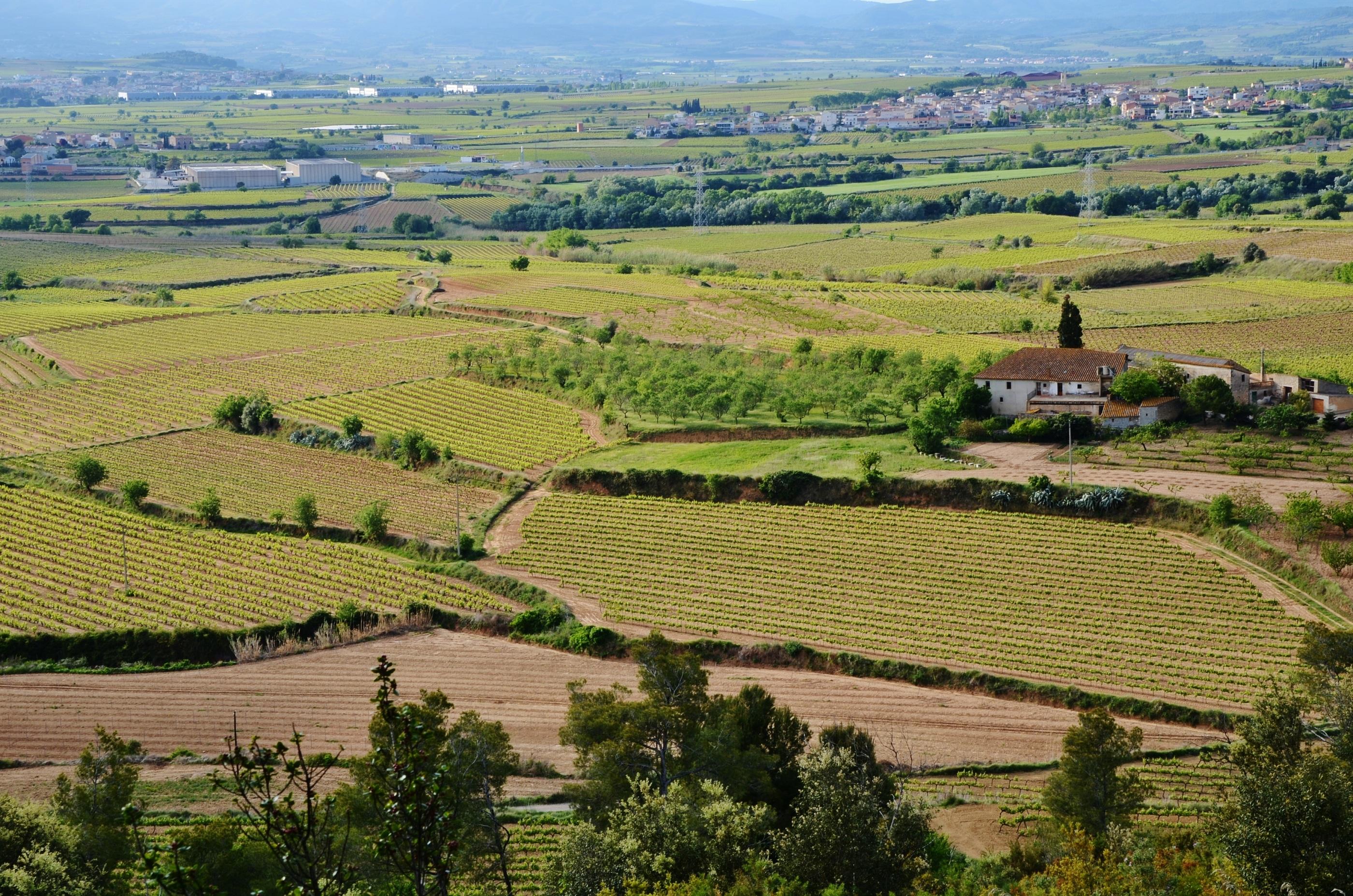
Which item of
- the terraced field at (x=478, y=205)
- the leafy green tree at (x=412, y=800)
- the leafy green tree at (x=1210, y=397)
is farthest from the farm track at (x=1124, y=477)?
the terraced field at (x=478, y=205)

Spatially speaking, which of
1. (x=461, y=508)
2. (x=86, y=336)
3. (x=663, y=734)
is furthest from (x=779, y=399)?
(x=86, y=336)

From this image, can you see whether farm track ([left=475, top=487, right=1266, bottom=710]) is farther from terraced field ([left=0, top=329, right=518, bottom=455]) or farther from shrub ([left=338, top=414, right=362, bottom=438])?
terraced field ([left=0, top=329, right=518, bottom=455])

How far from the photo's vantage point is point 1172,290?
267 feet

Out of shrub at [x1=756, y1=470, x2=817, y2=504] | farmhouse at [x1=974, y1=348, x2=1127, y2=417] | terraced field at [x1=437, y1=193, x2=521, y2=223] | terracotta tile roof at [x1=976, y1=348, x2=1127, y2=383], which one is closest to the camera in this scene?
shrub at [x1=756, y1=470, x2=817, y2=504]

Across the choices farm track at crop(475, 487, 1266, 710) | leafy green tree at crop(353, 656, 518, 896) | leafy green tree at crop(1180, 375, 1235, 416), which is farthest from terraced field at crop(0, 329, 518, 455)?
leafy green tree at crop(353, 656, 518, 896)

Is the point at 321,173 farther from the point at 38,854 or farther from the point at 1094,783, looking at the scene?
the point at 1094,783

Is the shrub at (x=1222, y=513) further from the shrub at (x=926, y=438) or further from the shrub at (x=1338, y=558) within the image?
the shrub at (x=926, y=438)

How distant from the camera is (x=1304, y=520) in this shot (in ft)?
129

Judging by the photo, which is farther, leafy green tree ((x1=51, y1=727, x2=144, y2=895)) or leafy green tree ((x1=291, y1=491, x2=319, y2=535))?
leafy green tree ((x1=291, y1=491, x2=319, y2=535))

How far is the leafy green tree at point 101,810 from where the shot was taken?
80.3 ft

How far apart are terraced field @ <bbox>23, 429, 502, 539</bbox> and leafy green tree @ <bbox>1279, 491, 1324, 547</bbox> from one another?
2332cm

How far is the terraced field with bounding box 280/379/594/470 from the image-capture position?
175 ft

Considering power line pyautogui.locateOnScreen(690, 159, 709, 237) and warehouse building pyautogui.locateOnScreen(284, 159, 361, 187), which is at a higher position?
warehouse building pyautogui.locateOnScreen(284, 159, 361, 187)

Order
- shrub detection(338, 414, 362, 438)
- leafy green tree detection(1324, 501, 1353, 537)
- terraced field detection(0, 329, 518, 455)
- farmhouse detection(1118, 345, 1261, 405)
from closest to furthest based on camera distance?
leafy green tree detection(1324, 501, 1353, 537), farmhouse detection(1118, 345, 1261, 405), shrub detection(338, 414, 362, 438), terraced field detection(0, 329, 518, 455)
